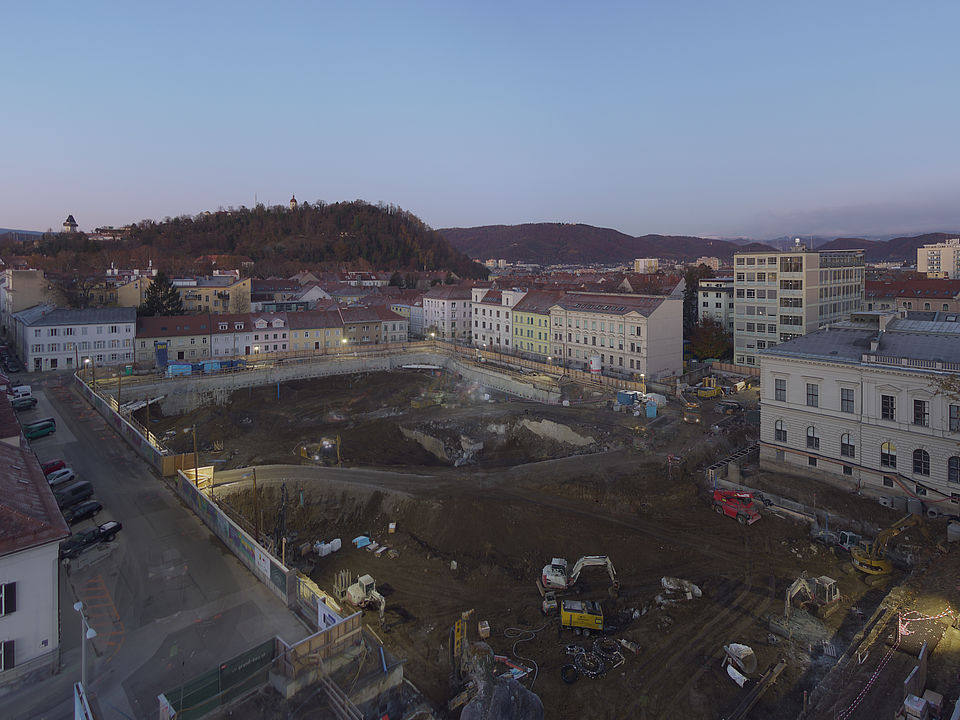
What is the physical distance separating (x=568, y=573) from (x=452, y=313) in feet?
198

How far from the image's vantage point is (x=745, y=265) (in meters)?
61.5

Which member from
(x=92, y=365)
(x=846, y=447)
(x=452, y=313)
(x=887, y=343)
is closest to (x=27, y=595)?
(x=846, y=447)

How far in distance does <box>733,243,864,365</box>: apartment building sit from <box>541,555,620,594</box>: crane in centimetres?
4130

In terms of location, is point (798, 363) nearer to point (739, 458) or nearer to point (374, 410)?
point (739, 458)

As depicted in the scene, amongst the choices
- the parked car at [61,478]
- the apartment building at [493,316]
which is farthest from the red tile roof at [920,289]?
the parked car at [61,478]

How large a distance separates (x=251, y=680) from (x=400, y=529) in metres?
13.1

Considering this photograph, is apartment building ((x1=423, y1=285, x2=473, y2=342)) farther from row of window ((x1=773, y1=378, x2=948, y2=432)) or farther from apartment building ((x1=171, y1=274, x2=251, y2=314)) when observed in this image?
row of window ((x1=773, y1=378, x2=948, y2=432))

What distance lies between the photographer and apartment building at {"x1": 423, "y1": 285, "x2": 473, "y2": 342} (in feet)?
266

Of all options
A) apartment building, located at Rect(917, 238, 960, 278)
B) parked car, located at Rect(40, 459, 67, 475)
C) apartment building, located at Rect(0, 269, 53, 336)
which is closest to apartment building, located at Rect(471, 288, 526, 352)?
parked car, located at Rect(40, 459, 67, 475)

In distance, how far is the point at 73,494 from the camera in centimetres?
2559

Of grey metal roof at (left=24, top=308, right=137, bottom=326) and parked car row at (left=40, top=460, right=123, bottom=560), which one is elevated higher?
grey metal roof at (left=24, top=308, right=137, bottom=326)

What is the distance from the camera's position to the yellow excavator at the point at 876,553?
2297cm

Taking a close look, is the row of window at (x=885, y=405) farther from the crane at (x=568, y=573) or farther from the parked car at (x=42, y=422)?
the parked car at (x=42, y=422)

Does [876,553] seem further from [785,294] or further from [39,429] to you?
[39,429]
